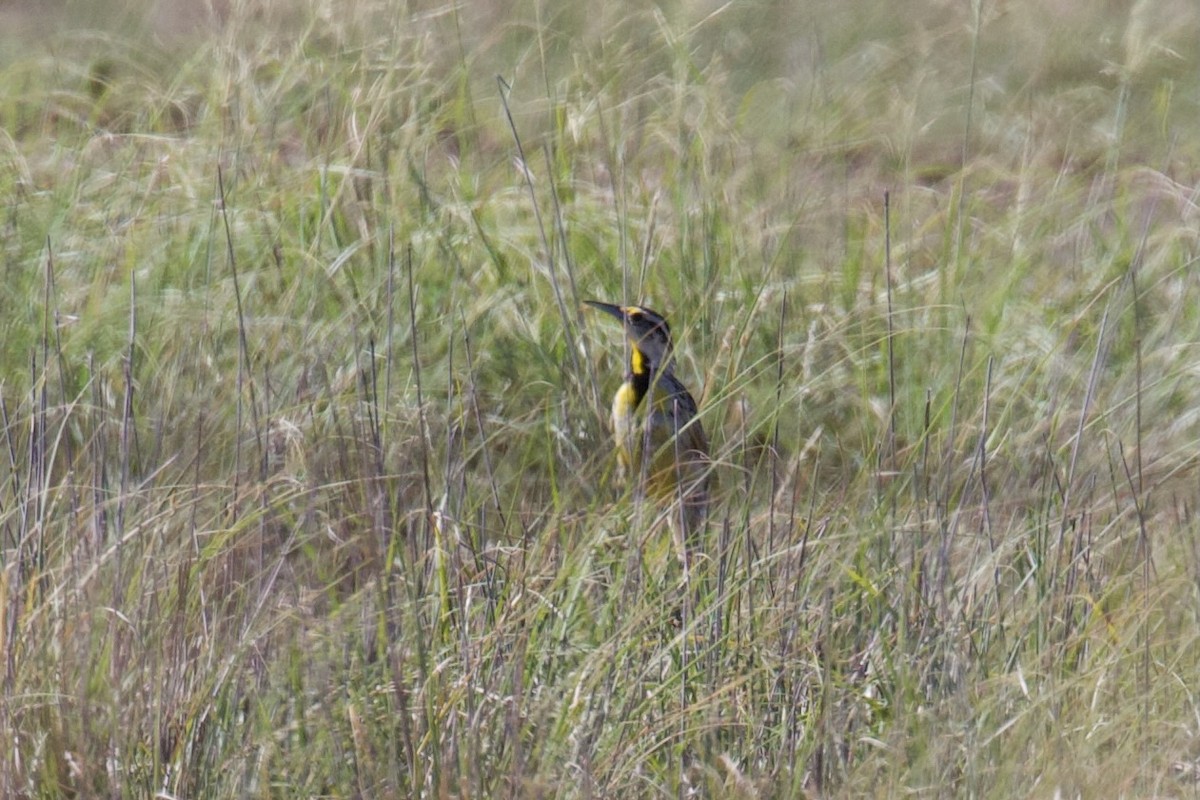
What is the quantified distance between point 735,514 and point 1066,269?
1.80 metres

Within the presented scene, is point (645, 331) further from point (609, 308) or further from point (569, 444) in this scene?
point (569, 444)

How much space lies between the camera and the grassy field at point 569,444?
218cm

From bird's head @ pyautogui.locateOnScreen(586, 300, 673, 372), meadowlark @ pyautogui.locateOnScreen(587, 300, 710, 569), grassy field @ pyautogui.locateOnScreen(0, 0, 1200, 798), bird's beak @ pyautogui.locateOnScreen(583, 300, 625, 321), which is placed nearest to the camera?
grassy field @ pyautogui.locateOnScreen(0, 0, 1200, 798)

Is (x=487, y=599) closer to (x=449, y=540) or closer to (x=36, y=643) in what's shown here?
(x=449, y=540)

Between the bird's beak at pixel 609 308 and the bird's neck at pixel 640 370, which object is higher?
the bird's beak at pixel 609 308

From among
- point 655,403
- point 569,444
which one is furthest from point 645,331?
point 569,444

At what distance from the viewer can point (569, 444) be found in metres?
3.29

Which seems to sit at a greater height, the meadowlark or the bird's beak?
the bird's beak

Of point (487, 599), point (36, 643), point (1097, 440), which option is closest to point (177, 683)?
point (36, 643)

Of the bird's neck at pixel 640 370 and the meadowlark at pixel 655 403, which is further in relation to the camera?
the bird's neck at pixel 640 370

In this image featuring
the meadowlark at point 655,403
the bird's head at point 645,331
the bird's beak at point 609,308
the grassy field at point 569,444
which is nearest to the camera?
the grassy field at point 569,444

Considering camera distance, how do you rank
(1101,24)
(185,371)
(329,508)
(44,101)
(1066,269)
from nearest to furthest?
1. (329,508)
2. (185,371)
3. (1066,269)
4. (44,101)
5. (1101,24)

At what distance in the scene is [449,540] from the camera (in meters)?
2.50

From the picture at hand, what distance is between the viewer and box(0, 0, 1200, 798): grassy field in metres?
2.18
